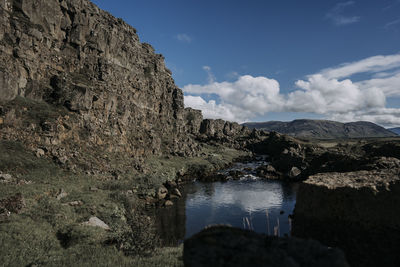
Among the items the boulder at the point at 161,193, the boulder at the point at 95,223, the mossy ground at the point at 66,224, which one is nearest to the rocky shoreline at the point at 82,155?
the mossy ground at the point at 66,224

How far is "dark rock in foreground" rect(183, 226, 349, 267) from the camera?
4.76 meters

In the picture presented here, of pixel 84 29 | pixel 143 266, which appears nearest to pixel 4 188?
pixel 143 266

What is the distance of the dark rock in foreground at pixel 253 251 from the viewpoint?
4.76 m

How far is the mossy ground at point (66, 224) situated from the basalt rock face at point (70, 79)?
7476 millimetres

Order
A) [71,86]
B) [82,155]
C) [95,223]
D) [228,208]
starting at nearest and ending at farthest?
[95,223], [228,208], [82,155], [71,86]

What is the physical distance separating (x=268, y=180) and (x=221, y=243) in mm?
67807

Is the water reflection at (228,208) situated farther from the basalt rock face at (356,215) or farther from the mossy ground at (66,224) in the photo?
the basalt rock face at (356,215)

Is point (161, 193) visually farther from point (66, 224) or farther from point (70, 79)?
point (70, 79)

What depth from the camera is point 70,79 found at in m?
54.3

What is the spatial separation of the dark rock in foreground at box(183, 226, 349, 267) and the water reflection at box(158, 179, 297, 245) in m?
17.9

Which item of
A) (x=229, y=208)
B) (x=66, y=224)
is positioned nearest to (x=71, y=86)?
(x=66, y=224)

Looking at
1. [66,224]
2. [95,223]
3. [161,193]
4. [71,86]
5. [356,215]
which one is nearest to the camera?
[356,215]

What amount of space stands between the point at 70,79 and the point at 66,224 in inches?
1796

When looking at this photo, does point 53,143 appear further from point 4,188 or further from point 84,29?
point 84,29
